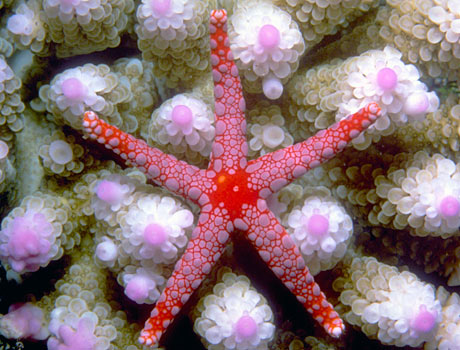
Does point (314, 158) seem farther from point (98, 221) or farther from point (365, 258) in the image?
point (98, 221)

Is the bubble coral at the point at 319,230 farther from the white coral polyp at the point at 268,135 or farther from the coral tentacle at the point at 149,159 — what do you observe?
the coral tentacle at the point at 149,159

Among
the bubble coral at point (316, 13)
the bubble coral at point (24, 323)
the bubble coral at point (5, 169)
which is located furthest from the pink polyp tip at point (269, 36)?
the bubble coral at point (24, 323)

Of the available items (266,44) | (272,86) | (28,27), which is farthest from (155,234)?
(28,27)

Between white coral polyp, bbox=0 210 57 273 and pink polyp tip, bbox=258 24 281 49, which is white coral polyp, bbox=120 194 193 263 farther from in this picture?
pink polyp tip, bbox=258 24 281 49

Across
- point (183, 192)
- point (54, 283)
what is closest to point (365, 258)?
point (183, 192)

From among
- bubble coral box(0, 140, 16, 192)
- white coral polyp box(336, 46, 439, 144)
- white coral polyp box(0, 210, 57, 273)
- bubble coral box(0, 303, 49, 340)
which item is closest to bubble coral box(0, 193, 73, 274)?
white coral polyp box(0, 210, 57, 273)

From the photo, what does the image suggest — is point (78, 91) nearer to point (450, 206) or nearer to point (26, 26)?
point (26, 26)
